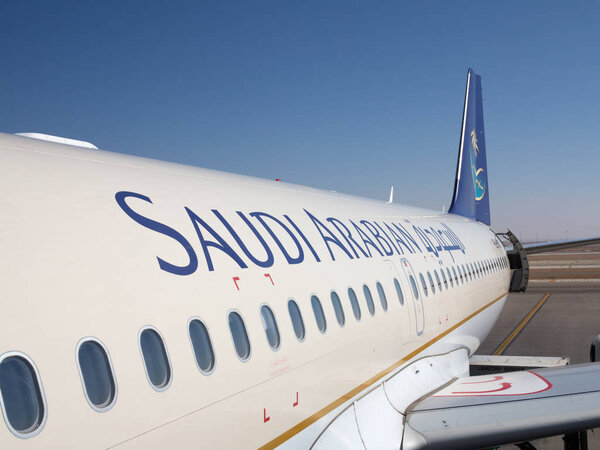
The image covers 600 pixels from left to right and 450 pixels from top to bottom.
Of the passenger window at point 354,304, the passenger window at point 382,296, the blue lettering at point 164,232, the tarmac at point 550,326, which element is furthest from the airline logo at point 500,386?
the blue lettering at point 164,232

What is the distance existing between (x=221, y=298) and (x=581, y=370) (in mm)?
5772

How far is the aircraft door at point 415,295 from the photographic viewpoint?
297 inches

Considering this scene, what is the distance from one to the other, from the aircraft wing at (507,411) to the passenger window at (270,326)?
2394 mm

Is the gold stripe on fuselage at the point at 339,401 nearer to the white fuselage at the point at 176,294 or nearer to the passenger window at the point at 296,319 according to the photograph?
the white fuselage at the point at 176,294

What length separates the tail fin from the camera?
17.8m

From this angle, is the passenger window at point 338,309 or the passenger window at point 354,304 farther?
the passenger window at point 354,304

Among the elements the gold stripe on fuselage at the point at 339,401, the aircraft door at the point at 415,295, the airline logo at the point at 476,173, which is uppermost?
the airline logo at the point at 476,173

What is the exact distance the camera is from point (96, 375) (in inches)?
106

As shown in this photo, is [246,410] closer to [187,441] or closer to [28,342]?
[187,441]

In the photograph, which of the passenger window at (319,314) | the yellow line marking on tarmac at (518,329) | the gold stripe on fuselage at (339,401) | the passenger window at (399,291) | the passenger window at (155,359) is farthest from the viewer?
Result: the yellow line marking on tarmac at (518,329)

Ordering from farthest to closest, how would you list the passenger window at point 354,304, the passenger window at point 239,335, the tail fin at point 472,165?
1. the tail fin at point 472,165
2. the passenger window at point 354,304
3. the passenger window at point 239,335

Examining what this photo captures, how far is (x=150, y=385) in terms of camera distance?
299 cm

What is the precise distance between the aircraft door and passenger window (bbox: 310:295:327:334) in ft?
8.93

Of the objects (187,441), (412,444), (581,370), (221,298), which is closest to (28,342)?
(187,441)
